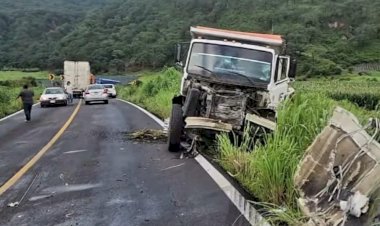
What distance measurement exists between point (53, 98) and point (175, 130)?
84.9 ft

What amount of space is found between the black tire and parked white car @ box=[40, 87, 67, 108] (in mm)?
25508

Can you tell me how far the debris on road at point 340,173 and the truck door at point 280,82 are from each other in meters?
5.50

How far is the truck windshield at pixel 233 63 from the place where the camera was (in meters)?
A: 11.0

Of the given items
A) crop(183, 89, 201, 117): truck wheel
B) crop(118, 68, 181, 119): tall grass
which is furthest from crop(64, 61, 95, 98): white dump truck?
crop(183, 89, 201, 117): truck wheel

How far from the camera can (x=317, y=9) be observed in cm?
7794

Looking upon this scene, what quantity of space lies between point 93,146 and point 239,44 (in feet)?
13.5

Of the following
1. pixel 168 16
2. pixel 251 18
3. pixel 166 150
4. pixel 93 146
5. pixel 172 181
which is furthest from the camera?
pixel 168 16

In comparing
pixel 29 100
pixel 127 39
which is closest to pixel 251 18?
pixel 127 39

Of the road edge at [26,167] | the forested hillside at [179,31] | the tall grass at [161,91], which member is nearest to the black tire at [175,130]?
the road edge at [26,167]

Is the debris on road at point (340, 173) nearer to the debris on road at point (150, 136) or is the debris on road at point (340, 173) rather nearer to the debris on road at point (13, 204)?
the debris on road at point (13, 204)

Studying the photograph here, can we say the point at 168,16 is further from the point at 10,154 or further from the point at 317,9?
the point at 10,154

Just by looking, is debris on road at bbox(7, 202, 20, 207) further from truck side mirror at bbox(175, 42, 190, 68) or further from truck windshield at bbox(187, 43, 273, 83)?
truck side mirror at bbox(175, 42, 190, 68)

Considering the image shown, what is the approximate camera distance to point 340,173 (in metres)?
4.92

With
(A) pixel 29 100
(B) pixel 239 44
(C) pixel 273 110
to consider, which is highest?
(B) pixel 239 44
